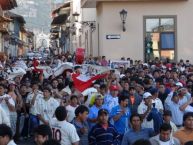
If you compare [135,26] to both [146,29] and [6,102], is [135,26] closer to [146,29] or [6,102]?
[146,29]

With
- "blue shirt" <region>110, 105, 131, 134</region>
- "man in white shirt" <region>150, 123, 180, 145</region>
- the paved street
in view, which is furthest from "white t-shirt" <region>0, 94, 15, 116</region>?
"man in white shirt" <region>150, 123, 180, 145</region>

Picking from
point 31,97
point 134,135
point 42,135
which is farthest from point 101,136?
point 31,97

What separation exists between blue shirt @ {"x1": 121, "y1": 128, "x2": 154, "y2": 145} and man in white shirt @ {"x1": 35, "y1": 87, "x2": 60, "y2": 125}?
12.6 feet

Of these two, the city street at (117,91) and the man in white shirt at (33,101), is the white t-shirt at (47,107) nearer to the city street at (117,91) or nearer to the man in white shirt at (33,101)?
the city street at (117,91)

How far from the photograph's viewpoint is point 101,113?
33.0 feet

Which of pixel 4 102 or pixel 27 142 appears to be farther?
pixel 27 142

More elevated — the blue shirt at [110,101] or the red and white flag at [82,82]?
the red and white flag at [82,82]

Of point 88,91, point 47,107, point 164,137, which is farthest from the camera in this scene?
point 88,91

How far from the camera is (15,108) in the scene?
48.7ft

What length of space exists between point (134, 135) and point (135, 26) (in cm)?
2115

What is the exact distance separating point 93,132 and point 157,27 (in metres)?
21.8

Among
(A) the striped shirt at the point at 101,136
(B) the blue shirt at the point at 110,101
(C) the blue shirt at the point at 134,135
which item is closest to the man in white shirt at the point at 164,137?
(C) the blue shirt at the point at 134,135

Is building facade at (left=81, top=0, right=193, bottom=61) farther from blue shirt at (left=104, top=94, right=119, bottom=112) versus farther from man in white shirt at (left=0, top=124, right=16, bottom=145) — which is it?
man in white shirt at (left=0, top=124, right=16, bottom=145)

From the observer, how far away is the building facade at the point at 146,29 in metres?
30.4
